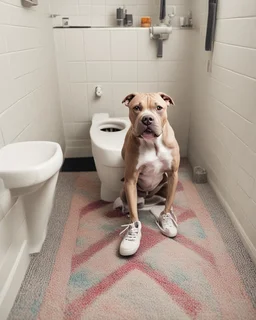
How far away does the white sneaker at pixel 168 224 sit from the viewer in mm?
1430

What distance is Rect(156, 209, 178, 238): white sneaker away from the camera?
143cm

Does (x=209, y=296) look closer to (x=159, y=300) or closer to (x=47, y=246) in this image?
(x=159, y=300)

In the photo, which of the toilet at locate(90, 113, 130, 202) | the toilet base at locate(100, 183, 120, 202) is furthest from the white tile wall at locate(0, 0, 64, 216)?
the toilet base at locate(100, 183, 120, 202)

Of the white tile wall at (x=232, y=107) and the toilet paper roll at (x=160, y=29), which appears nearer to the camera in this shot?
the white tile wall at (x=232, y=107)

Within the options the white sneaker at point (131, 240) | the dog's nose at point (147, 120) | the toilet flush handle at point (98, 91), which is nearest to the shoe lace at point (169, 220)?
the white sneaker at point (131, 240)

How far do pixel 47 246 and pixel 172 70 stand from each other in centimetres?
165

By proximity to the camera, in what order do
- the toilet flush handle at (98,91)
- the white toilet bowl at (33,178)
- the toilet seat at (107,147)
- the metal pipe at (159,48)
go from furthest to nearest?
the toilet flush handle at (98,91) → the metal pipe at (159,48) → the toilet seat at (107,147) → the white toilet bowl at (33,178)

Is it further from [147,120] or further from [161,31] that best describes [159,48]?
[147,120]

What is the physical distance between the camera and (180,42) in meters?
2.12

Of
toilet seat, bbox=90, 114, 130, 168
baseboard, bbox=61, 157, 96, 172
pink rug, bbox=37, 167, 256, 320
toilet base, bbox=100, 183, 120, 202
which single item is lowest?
baseboard, bbox=61, 157, 96, 172

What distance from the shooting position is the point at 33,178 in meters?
0.98

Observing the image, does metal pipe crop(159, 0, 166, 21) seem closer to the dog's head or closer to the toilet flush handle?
the toilet flush handle

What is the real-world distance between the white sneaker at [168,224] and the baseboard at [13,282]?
28.0 inches

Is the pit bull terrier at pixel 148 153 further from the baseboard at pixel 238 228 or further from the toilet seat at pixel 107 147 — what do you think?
the baseboard at pixel 238 228
